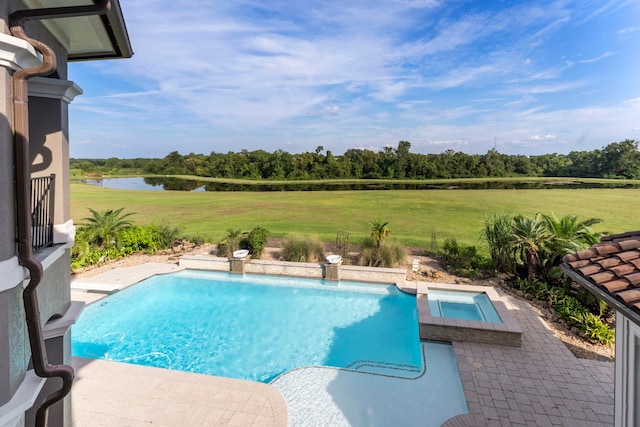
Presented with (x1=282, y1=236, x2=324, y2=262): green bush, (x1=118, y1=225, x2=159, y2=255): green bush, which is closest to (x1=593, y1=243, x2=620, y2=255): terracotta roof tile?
(x1=282, y1=236, x2=324, y2=262): green bush

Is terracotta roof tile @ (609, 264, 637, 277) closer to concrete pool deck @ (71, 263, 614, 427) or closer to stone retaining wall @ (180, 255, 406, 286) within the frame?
concrete pool deck @ (71, 263, 614, 427)

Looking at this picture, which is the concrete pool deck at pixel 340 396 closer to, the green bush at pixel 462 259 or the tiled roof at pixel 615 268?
the tiled roof at pixel 615 268

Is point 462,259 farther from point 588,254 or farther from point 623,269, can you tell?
point 623,269

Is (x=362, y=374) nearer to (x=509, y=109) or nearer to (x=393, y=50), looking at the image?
(x=393, y=50)

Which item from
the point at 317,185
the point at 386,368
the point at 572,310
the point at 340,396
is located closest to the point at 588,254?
the point at 340,396

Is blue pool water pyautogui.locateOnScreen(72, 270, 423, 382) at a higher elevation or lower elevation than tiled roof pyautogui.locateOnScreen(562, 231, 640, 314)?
lower

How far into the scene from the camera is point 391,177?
1946 inches

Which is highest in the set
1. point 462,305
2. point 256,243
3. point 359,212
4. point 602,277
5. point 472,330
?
point 602,277

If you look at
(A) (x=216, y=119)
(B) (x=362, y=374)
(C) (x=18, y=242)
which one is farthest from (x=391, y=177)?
(C) (x=18, y=242)

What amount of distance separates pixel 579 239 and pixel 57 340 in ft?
36.1

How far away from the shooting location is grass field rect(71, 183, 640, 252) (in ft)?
53.3

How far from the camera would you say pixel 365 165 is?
173 feet

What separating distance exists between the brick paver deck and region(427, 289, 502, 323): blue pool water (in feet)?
3.46

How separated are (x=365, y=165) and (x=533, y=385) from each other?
48.7m
